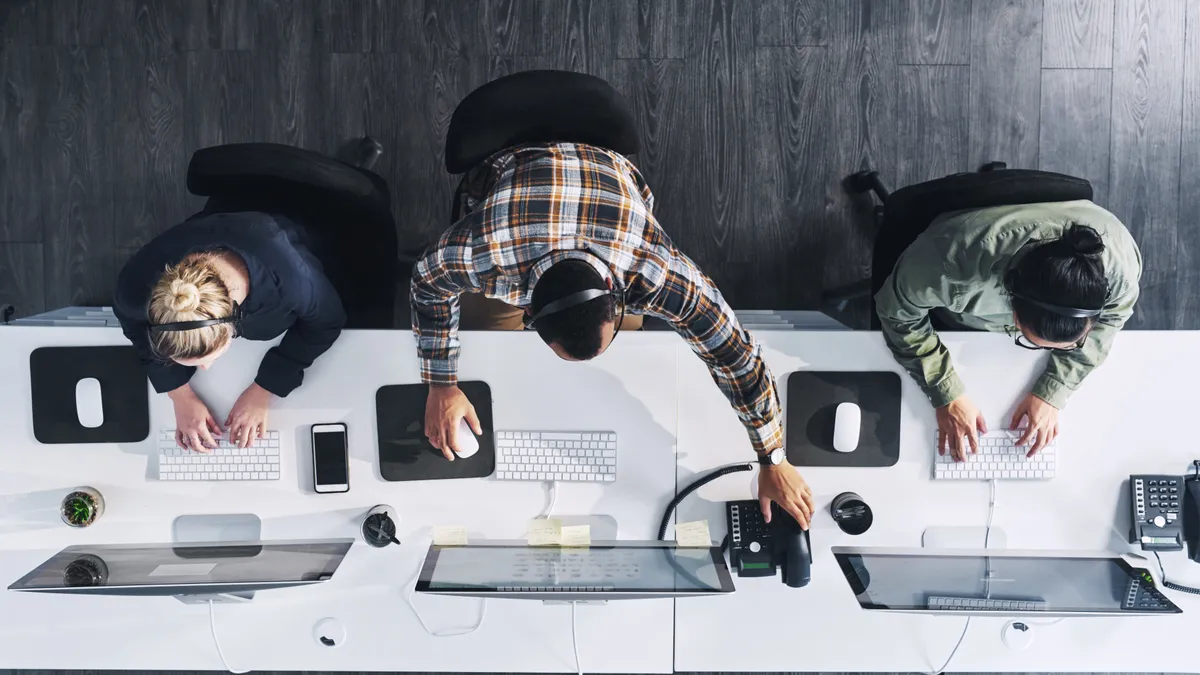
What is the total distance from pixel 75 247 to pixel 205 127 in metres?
0.59

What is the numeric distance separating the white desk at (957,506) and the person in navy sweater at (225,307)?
861 mm

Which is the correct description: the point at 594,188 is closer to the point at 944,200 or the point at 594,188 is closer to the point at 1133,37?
the point at 944,200

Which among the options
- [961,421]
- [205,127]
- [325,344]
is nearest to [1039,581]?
[961,421]

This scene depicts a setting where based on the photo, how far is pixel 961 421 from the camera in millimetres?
1704

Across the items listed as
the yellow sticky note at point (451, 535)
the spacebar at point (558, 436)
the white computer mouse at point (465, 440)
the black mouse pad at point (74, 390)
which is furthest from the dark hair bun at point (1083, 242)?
the black mouse pad at point (74, 390)

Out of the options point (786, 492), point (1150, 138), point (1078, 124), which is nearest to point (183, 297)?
point (786, 492)

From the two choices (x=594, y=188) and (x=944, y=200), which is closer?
(x=594, y=188)

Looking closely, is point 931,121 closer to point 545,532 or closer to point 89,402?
point 545,532

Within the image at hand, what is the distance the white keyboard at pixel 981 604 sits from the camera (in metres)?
1.59

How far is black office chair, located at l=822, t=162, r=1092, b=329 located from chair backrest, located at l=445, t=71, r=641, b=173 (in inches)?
28.0

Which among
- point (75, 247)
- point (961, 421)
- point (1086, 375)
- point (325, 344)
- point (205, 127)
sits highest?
point (205, 127)

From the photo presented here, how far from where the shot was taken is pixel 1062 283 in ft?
4.46

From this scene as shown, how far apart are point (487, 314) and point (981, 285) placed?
3.85 ft

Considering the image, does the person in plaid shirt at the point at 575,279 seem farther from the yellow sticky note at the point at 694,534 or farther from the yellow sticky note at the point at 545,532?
the yellow sticky note at the point at 545,532
